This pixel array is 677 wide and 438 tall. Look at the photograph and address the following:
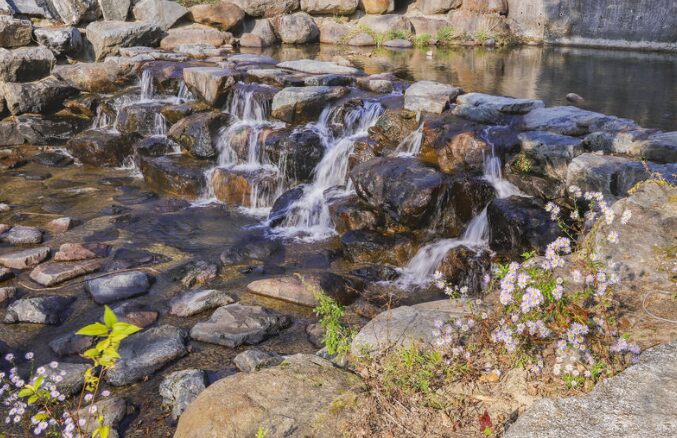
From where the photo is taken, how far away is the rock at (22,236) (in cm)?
635

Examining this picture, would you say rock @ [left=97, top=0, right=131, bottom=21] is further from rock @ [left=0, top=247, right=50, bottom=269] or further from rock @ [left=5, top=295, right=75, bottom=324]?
rock @ [left=5, top=295, right=75, bottom=324]

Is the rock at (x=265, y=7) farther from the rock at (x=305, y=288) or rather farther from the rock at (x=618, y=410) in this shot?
the rock at (x=618, y=410)

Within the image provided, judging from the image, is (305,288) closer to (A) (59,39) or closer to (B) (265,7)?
(A) (59,39)

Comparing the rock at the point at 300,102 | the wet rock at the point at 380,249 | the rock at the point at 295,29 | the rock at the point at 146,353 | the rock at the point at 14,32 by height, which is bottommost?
the wet rock at the point at 380,249

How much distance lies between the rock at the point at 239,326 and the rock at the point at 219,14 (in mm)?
12903

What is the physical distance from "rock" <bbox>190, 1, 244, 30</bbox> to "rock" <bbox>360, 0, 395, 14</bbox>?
4377 mm

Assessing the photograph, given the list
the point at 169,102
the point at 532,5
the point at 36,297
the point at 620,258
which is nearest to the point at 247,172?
the point at 169,102

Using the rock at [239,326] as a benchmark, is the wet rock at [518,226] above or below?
above

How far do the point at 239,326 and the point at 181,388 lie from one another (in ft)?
2.86

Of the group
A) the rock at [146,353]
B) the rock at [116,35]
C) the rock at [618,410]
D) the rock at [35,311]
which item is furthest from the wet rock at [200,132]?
the rock at [618,410]

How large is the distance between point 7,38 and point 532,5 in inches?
582

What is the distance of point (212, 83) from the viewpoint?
9.03 metres

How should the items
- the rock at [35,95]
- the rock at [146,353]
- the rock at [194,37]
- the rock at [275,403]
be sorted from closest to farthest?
1. the rock at [275,403]
2. the rock at [146,353]
3. the rock at [35,95]
4. the rock at [194,37]

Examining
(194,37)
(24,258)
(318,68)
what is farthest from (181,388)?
(194,37)
